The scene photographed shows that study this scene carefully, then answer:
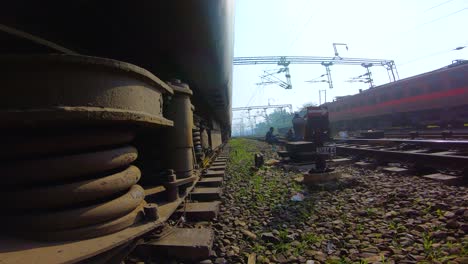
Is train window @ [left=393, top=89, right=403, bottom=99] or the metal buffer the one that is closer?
the metal buffer

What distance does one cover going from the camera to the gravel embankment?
179 cm

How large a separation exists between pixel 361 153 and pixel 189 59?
236 inches

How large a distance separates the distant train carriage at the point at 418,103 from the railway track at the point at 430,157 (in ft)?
26.5

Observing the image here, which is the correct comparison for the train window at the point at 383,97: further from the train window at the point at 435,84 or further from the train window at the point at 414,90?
the train window at the point at 435,84

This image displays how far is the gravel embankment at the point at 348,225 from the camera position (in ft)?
5.86

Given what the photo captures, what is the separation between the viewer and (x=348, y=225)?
2.32 meters

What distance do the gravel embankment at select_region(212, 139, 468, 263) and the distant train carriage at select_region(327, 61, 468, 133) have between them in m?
12.2

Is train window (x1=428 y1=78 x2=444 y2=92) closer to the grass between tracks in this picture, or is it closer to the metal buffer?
the grass between tracks

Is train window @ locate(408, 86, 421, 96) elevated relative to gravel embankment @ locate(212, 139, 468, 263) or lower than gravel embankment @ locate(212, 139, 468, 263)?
elevated

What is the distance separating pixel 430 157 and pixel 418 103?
1508cm

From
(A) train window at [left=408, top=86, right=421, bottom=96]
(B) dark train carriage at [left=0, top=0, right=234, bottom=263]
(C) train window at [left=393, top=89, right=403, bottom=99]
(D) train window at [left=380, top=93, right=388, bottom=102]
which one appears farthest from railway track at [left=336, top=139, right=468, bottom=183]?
(D) train window at [left=380, top=93, right=388, bottom=102]

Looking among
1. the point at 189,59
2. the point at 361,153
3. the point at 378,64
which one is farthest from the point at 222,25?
the point at 378,64

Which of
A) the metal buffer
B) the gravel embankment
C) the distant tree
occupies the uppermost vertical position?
the distant tree

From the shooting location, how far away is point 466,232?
1.99m
